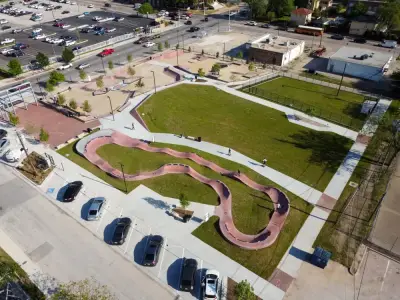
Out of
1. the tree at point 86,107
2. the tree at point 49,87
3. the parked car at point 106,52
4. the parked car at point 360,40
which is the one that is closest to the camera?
the tree at point 86,107

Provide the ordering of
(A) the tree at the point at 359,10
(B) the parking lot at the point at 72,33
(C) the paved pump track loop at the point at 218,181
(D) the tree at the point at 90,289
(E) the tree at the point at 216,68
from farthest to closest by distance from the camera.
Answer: (A) the tree at the point at 359,10
(B) the parking lot at the point at 72,33
(E) the tree at the point at 216,68
(C) the paved pump track loop at the point at 218,181
(D) the tree at the point at 90,289

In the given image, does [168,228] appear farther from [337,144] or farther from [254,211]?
[337,144]

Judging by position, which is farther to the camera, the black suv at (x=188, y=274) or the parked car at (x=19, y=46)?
the parked car at (x=19, y=46)

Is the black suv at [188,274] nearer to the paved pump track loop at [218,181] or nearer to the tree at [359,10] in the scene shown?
the paved pump track loop at [218,181]

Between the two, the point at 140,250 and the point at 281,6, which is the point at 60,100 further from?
the point at 281,6

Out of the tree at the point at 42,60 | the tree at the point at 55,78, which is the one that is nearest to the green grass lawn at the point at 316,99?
the tree at the point at 55,78

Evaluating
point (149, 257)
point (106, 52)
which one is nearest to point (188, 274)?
point (149, 257)

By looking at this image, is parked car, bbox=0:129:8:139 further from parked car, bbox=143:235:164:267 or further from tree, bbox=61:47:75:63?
parked car, bbox=143:235:164:267
